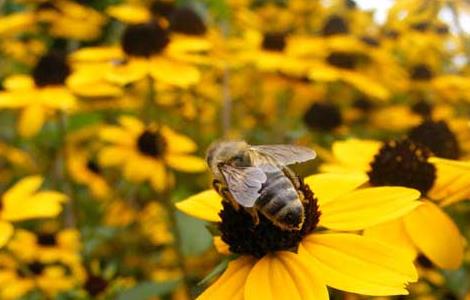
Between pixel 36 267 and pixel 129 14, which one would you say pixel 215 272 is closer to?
pixel 36 267

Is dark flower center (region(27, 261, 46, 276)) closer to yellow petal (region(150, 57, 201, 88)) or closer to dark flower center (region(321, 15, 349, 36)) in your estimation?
yellow petal (region(150, 57, 201, 88))

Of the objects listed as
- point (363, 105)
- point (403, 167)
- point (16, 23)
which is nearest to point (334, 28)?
point (363, 105)

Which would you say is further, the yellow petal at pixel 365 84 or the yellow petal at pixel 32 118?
the yellow petal at pixel 365 84

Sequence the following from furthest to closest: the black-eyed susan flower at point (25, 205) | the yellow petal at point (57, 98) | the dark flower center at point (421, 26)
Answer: the dark flower center at point (421, 26), the yellow petal at point (57, 98), the black-eyed susan flower at point (25, 205)

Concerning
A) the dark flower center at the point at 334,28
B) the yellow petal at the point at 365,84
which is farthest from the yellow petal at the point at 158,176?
the dark flower center at the point at 334,28

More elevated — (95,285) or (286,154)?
(286,154)

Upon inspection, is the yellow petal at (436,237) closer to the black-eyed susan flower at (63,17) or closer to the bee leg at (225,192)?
the bee leg at (225,192)

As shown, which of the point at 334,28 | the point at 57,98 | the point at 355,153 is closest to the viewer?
the point at 355,153

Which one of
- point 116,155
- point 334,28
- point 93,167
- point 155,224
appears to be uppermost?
point 334,28
